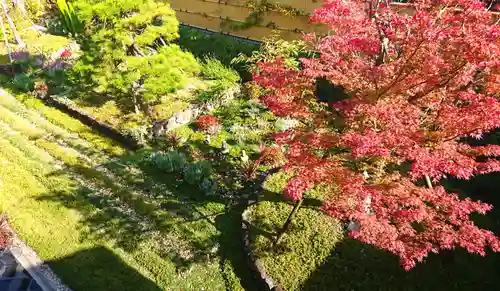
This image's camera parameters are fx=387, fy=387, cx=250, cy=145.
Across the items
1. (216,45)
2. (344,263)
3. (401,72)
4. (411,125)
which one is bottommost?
(344,263)

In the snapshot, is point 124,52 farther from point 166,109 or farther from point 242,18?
point 242,18

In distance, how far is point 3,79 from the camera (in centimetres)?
1798

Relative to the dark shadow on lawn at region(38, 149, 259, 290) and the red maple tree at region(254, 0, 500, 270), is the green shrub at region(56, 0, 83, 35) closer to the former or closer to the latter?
the dark shadow on lawn at region(38, 149, 259, 290)

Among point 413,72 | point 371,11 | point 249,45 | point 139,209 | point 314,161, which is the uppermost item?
point 371,11

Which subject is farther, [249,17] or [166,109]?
[249,17]

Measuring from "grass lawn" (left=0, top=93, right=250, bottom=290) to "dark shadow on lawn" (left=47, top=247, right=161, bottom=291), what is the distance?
22 mm

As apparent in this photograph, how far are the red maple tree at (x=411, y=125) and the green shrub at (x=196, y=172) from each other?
408cm

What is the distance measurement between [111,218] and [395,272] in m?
7.18

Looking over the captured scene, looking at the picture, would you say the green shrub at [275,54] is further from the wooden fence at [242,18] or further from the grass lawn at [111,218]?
the grass lawn at [111,218]

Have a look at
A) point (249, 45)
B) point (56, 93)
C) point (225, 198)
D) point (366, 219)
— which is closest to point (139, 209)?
point (225, 198)

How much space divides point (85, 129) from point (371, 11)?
10931mm

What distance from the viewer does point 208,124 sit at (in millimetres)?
13766

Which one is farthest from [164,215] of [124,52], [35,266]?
[124,52]

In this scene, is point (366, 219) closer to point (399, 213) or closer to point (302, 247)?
point (399, 213)
